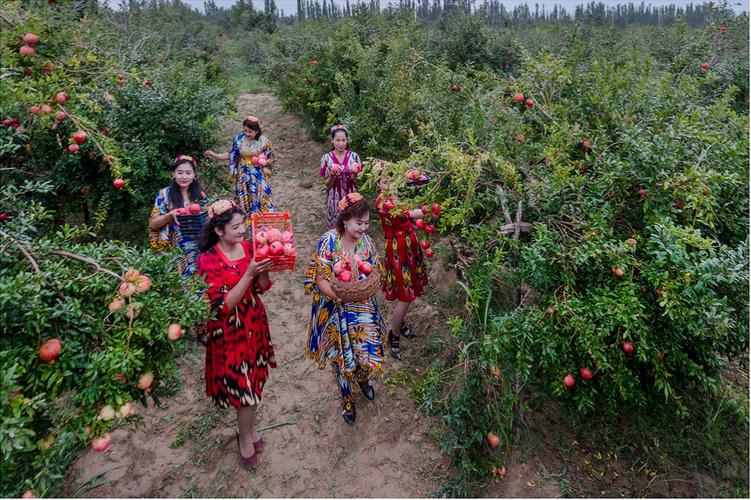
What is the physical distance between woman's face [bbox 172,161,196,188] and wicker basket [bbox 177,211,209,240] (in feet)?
1.01

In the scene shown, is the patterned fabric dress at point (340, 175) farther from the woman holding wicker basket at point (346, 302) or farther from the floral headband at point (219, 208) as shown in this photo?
the floral headband at point (219, 208)

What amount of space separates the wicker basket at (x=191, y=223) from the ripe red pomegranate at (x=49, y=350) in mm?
2265

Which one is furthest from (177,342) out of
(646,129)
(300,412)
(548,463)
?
(646,129)

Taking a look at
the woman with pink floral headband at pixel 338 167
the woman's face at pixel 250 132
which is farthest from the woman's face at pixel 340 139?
the woman's face at pixel 250 132

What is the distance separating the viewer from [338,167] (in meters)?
4.98

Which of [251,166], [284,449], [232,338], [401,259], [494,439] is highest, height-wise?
[251,166]

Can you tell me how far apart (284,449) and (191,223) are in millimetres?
1977

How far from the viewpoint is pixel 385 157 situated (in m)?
6.04

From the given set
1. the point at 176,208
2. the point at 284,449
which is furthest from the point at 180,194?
the point at 284,449

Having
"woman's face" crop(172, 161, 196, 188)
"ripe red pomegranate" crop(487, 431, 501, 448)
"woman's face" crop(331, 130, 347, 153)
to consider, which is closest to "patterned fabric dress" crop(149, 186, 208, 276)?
"woman's face" crop(172, 161, 196, 188)

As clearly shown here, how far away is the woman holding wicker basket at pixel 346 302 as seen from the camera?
10.1ft

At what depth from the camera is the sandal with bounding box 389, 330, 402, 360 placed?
4.14 metres

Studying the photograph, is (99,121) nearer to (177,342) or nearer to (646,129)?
(177,342)

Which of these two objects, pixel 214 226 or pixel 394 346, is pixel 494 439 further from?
pixel 214 226
